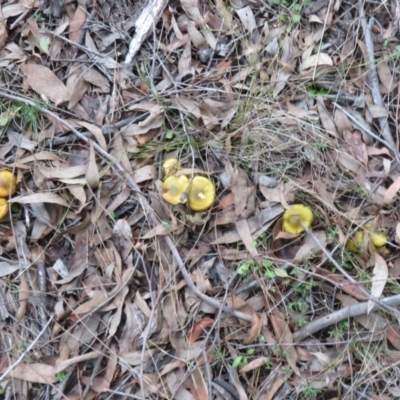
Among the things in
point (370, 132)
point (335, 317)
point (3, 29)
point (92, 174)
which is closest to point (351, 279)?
point (335, 317)

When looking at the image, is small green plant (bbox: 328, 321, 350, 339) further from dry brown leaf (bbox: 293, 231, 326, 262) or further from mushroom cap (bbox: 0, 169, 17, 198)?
mushroom cap (bbox: 0, 169, 17, 198)

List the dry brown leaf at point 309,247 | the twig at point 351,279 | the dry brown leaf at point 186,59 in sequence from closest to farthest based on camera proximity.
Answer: the twig at point 351,279, the dry brown leaf at point 309,247, the dry brown leaf at point 186,59

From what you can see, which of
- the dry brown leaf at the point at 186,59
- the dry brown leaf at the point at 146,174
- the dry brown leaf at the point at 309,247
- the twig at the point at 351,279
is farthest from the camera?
the dry brown leaf at the point at 186,59

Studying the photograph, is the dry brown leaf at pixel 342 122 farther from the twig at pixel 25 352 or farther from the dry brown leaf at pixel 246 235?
the twig at pixel 25 352

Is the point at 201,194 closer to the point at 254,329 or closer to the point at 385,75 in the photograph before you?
the point at 254,329

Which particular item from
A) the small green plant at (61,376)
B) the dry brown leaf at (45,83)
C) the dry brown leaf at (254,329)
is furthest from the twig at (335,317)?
the dry brown leaf at (45,83)
